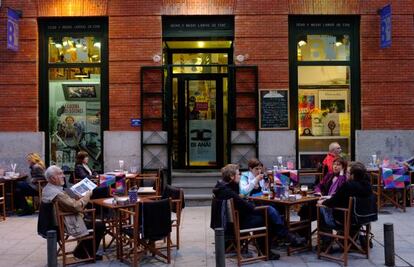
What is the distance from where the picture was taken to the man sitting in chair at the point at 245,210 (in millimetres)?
8156

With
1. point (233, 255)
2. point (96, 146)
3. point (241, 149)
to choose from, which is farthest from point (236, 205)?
point (96, 146)

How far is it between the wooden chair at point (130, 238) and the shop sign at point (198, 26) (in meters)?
6.29

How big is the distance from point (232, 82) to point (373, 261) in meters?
6.65

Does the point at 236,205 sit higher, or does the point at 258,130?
the point at 258,130

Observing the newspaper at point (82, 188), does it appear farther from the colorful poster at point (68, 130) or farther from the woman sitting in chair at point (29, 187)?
the colorful poster at point (68, 130)

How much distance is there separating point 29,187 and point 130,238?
4.94 meters

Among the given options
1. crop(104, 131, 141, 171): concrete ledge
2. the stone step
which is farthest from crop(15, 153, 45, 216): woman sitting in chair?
the stone step

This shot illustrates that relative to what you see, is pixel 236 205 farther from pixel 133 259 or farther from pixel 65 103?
pixel 65 103

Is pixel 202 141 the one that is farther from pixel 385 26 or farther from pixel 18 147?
pixel 385 26

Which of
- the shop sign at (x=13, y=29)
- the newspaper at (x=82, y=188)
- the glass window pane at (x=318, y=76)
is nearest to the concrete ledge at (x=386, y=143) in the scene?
the glass window pane at (x=318, y=76)

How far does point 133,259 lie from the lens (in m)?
8.00

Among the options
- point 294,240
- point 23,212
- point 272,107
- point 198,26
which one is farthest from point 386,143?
point 23,212

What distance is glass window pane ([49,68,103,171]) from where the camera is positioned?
46.6 ft

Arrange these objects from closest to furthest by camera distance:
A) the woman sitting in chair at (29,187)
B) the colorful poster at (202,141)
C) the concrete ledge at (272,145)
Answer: the woman sitting in chair at (29,187) < the concrete ledge at (272,145) < the colorful poster at (202,141)
